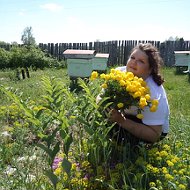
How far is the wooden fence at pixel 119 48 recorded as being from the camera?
1522 centimetres

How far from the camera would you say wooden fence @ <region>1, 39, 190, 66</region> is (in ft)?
49.9

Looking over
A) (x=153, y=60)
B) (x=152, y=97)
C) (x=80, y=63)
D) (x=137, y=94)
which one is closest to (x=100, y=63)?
(x=80, y=63)

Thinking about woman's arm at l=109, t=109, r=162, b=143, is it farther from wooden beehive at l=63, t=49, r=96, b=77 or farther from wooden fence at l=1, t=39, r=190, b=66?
wooden fence at l=1, t=39, r=190, b=66

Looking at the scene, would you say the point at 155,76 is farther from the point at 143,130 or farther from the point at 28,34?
the point at 28,34

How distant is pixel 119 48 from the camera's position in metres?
15.7

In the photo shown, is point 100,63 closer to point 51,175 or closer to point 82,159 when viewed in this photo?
point 82,159

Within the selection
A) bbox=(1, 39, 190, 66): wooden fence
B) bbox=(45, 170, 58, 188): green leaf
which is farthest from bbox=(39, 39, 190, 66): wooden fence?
bbox=(45, 170, 58, 188): green leaf

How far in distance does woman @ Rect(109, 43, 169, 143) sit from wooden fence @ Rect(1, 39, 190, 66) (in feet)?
40.9

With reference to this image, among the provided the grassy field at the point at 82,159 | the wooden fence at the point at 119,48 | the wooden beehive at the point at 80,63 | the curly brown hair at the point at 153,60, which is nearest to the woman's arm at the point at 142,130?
the grassy field at the point at 82,159

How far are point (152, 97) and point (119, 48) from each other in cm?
1315

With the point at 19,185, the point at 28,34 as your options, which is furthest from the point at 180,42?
the point at 28,34

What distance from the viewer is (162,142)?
3.14 metres

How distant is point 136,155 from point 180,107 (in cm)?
263

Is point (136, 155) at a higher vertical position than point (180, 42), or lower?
lower
